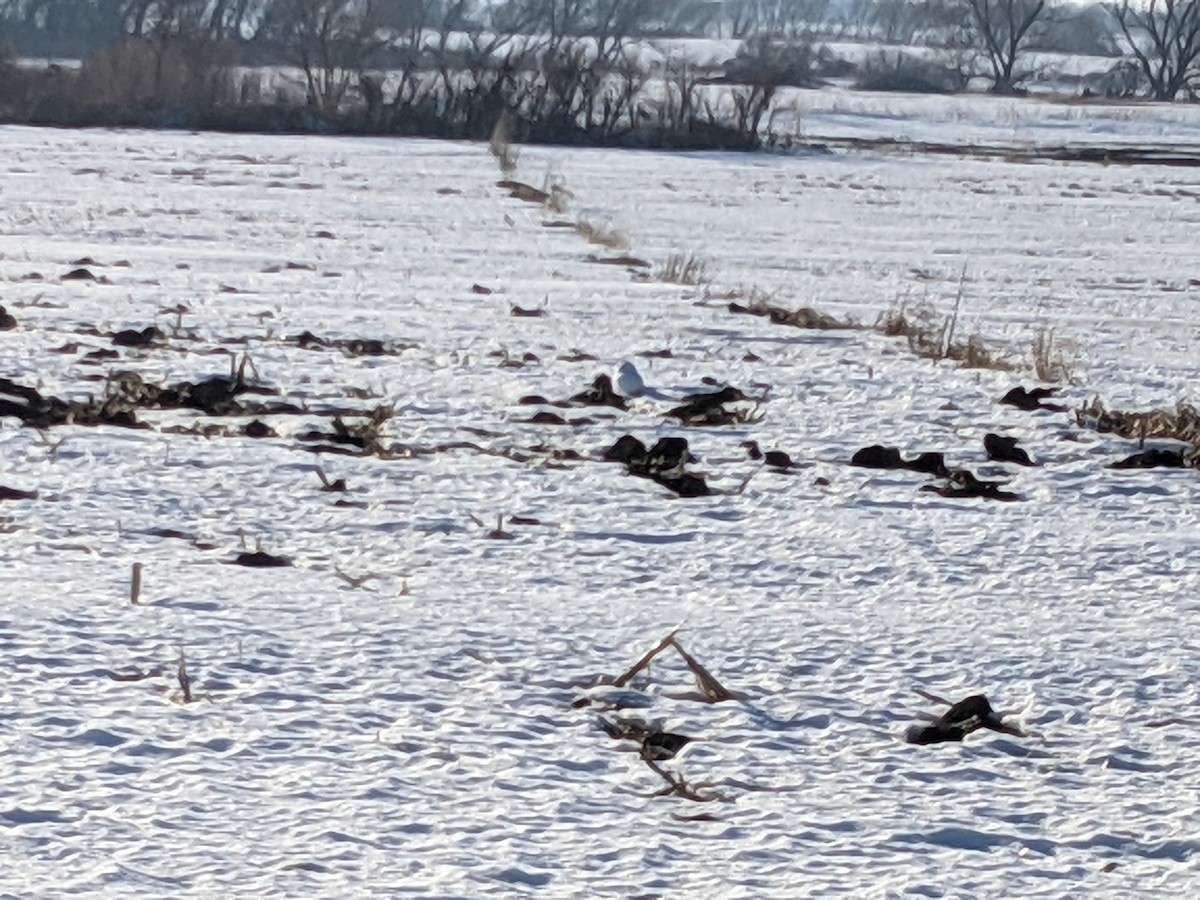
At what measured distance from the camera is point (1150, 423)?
360 inches

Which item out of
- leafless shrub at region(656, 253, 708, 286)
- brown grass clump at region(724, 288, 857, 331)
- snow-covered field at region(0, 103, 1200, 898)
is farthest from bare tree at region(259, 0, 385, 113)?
snow-covered field at region(0, 103, 1200, 898)

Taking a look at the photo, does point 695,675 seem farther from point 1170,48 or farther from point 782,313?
point 1170,48

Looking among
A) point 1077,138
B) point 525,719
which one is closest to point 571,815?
point 525,719

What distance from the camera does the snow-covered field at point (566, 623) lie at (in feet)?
13.4

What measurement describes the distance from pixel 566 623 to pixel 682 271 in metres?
10.9

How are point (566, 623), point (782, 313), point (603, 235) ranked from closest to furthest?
point (566, 623)
point (782, 313)
point (603, 235)

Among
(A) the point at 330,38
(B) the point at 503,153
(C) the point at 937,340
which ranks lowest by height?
(C) the point at 937,340

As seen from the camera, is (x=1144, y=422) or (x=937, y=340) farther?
(x=937, y=340)

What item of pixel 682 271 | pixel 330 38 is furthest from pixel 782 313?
pixel 330 38

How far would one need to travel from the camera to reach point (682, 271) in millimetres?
16391

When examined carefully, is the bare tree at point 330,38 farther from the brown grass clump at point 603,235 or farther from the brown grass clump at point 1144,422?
the brown grass clump at point 1144,422

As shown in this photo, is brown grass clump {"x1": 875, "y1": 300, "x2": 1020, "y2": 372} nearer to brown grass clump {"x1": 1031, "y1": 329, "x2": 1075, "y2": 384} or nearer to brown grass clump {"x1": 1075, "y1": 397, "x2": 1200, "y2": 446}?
brown grass clump {"x1": 1031, "y1": 329, "x2": 1075, "y2": 384}

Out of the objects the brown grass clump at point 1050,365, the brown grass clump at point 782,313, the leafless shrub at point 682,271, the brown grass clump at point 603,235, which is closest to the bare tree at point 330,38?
the brown grass clump at point 603,235

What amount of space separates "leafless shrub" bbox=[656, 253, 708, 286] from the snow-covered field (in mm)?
2443
